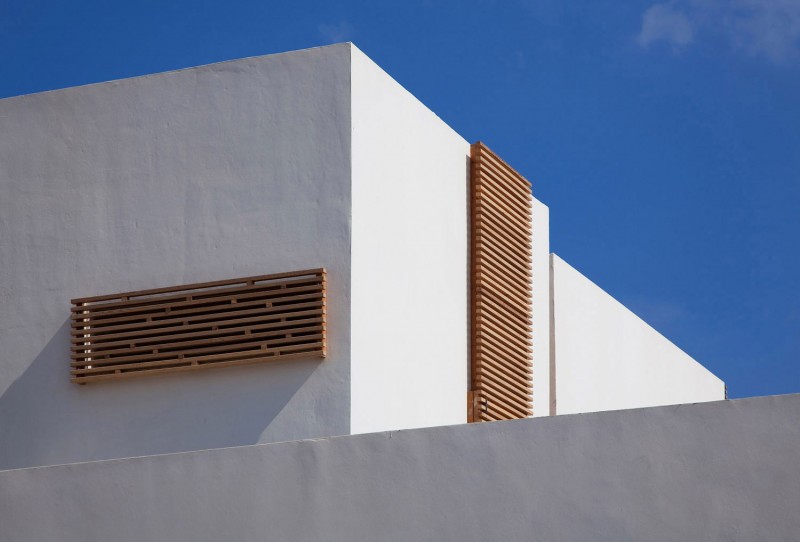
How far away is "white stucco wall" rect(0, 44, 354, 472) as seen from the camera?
12922 millimetres

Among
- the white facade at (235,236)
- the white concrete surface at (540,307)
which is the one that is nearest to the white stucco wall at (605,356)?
the white concrete surface at (540,307)

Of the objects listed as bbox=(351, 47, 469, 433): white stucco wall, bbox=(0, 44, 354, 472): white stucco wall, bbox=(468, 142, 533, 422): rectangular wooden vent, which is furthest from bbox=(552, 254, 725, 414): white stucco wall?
bbox=(0, 44, 354, 472): white stucco wall

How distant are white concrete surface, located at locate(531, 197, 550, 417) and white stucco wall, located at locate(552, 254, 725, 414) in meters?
0.23

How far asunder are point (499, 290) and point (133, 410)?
391 centimetres

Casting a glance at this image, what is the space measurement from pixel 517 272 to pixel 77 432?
15.8 feet

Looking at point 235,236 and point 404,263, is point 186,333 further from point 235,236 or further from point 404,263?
point 404,263

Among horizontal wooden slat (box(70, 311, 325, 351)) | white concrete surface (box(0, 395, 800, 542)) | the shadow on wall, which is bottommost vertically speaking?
white concrete surface (box(0, 395, 800, 542))

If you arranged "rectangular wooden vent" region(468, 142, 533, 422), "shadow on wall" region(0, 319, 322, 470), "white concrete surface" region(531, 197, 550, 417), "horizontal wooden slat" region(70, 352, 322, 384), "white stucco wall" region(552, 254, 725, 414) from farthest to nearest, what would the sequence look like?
"white stucco wall" region(552, 254, 725, 414) < "white concrete surface" region(531, 197, 550, 417) < "rectangular wooden vent" region(468, 142, 533, 422) < "shadow on wall" region(0, 319, 322, 470) < "horizontal wooden slat" region(70, 352, 322, 384)

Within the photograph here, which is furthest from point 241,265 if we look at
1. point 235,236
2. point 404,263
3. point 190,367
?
point 404,263

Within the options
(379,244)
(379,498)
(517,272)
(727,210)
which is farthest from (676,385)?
(727,210)

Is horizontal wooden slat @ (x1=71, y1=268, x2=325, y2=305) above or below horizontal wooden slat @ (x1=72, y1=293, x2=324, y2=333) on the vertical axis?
above

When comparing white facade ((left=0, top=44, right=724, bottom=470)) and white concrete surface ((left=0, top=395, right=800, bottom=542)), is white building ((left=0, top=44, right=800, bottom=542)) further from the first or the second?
white concrete surface ((left=0, top=395, right=800, bottom=542))

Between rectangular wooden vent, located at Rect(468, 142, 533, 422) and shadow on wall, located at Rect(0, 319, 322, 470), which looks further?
rectangular wooden vent, located at Rect(468, 142, 533, 422)

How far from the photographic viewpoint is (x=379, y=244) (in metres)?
13.2
